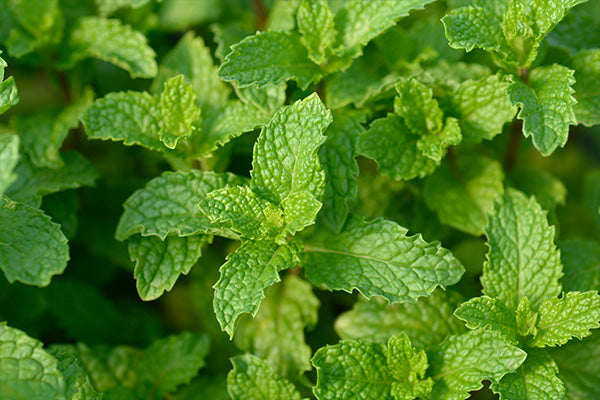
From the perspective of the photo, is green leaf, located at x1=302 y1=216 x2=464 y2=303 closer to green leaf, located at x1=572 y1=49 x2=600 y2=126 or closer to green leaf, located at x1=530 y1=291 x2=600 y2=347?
green leaf, located at x1=530 y1=291 x2=600 y2=347

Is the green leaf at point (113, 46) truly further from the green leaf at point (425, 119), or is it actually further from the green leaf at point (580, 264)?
the green leaf at point (580, 264)

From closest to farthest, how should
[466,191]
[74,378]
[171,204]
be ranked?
[74,378] → [171,204] → [466,191]

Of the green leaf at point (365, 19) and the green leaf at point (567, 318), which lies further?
the green leaf at point (365, 19)

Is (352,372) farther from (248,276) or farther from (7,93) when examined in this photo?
(7,93)

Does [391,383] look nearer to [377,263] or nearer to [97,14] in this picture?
[377,263]

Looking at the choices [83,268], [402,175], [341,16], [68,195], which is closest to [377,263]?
[402,175]

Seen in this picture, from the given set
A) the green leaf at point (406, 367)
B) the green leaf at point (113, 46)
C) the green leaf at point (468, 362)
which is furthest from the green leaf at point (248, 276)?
the green leaf at point (113, 46)

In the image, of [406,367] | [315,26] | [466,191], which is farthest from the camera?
[466,191]

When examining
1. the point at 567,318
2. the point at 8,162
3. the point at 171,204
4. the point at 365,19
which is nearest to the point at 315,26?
the point at 365,19
